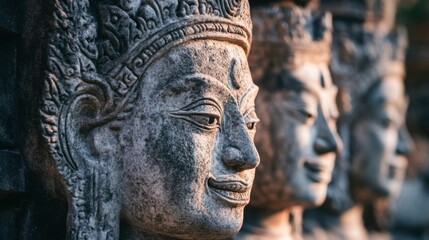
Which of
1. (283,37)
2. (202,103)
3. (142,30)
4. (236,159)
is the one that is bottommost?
(236,159)

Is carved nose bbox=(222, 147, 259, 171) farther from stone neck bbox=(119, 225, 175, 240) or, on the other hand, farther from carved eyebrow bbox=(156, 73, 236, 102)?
stone neck bbox=(119, 225, 175, 240)

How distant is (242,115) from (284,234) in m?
1.90

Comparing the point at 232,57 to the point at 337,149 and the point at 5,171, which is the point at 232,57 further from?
the point at 337,149

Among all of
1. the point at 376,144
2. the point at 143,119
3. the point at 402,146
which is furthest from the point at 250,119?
the point at 402,146

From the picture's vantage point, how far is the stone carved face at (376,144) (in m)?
9.18

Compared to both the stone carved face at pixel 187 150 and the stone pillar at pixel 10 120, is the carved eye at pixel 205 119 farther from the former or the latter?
the stone pillar at pixel 10 120

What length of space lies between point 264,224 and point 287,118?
2.05ft

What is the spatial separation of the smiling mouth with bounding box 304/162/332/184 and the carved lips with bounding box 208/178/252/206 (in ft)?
5.32

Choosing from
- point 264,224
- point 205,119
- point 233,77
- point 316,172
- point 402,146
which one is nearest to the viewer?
point 205,119

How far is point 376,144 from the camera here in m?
9.16

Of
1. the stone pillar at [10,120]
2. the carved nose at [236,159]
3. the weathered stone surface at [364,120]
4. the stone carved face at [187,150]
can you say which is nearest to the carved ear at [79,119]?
the stone carved face at [187,150]

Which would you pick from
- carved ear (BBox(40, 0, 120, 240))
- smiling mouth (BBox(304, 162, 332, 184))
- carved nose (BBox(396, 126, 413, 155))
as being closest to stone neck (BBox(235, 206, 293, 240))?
smiling mouth (BBox(304, 162, 332, 184))

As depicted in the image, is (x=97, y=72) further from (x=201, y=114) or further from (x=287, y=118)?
(x=287, y=118)

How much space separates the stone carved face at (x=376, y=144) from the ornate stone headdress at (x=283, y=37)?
1888mm
